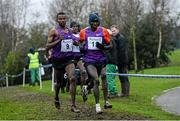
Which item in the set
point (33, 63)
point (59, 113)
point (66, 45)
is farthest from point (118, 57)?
point (33, 63)

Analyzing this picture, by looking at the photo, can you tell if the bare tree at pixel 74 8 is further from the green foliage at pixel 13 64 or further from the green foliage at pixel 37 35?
the green foliage at pixel 13 64

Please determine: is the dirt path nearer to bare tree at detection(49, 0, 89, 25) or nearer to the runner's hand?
the runner's hand

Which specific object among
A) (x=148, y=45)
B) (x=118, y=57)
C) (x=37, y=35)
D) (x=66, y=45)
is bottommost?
(x=118, y=57)

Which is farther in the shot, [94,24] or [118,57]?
[118,57]

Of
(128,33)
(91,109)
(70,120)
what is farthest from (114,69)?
(128,33)

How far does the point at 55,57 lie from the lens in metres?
10.5

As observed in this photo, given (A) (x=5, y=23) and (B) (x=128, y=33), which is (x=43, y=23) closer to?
(A) (x=5, y=23)

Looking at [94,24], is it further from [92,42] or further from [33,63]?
[33,63]

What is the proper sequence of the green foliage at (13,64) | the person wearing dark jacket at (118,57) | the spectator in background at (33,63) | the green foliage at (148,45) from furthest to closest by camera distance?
the green foliage at (148,45)
the green foliage at (13,64)
the spectator in background at (33,63)
the person wearing dark jacket at (118,57)

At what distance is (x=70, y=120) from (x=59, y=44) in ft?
6.53

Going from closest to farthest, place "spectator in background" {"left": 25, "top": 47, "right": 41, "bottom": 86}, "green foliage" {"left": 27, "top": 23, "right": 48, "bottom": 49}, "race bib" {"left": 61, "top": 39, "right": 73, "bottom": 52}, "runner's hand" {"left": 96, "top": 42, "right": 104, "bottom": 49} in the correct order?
"runner's hand" {"left": 96, "top": 42, "right": 104, "bottom": 49}, "race bib" {"left": 61, "top": 39, "right": 73, "bottom": 52}, "spectator in background" {"left": 25, "top": 47, "right": 41, "bottom": 86}, "green foliage" {"left": 27, "top": 23, "right": 48, "bottom": 49}

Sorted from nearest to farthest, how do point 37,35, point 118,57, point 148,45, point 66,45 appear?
point 66,45 → point 118,57 → point 148,45 → point 37,35

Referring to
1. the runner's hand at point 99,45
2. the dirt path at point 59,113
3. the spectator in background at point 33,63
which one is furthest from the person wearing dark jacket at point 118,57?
the spectator in background at point 33,63

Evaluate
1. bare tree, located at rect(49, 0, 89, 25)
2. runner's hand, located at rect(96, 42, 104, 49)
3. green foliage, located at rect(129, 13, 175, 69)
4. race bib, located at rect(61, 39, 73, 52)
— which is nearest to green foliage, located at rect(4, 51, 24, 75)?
bare tree, located at rect(49, 0, 89, 25)
